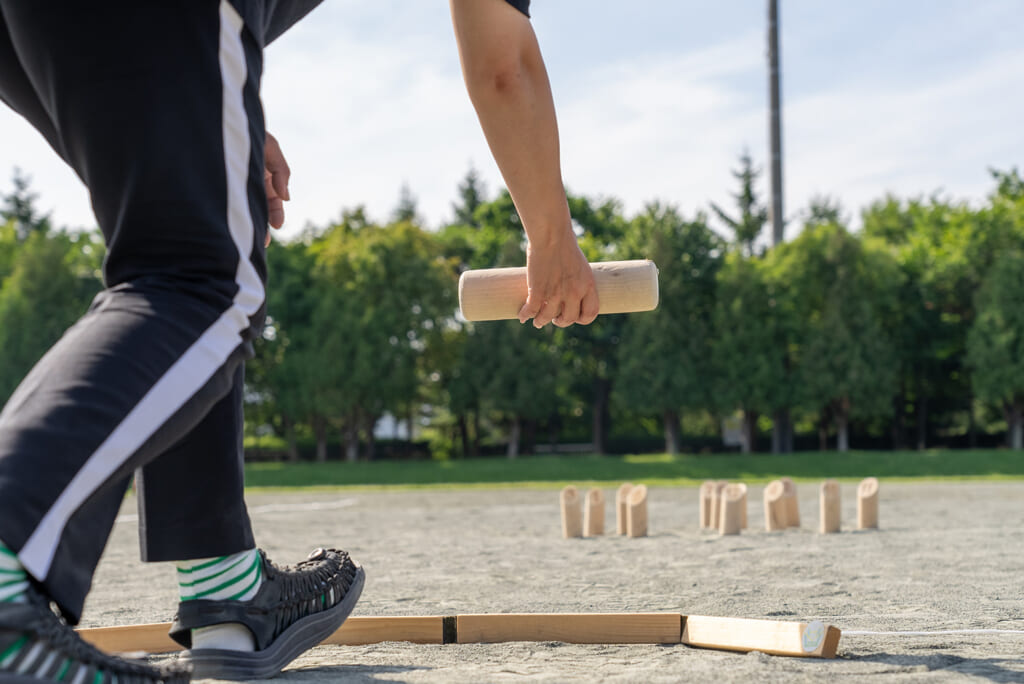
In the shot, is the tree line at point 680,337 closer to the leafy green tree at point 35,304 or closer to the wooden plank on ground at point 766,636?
the leafy green tree at point 35,304

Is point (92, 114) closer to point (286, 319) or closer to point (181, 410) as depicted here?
point (181, 410)

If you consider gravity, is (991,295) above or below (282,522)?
above

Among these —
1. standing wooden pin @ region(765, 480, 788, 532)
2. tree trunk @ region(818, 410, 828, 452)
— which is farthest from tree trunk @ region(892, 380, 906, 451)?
standing wooden pin @ region(765, 480, 788, 532)

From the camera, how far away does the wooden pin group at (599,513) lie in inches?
282

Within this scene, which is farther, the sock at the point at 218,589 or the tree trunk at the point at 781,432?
the tree trunk at the point at 781,432

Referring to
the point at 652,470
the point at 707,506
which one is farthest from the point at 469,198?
the point at 707,506

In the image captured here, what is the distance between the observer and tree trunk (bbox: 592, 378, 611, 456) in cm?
3994

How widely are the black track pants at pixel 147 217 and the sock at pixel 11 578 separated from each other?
41 mm

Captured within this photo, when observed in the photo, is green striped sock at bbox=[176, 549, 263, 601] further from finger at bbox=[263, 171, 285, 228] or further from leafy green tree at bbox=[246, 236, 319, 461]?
leafy green tree at bbox=[246, 236, 319, 461]

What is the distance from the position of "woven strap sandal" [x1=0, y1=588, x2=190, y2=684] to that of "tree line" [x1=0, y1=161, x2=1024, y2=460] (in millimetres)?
34109

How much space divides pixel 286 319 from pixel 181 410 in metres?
38.9

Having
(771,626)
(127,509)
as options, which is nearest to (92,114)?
(771,626)

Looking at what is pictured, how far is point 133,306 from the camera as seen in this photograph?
5.19 feet

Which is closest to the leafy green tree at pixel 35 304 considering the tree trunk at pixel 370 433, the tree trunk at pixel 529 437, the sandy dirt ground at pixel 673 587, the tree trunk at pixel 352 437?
the tree trunk at pixel 352 437
